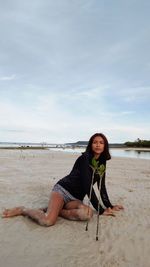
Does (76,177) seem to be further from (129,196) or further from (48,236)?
(129,196)

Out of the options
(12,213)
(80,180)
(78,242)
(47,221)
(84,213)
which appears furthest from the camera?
(12,213)

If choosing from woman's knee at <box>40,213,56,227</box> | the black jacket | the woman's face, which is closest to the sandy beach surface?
woman's knee at <box>40,213,56,227</box>

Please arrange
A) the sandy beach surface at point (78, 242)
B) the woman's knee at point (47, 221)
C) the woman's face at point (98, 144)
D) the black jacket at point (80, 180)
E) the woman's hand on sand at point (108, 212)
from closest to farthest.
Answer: the sandy beach surface at point (78, 242) → the woman's knee at point (47, 221) → the black jacket at point (80, 180) → the woman's face at point (98, 144) → the woman's hand on sand at point (108, 212)

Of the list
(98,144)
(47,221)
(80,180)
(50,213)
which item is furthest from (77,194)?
(98,144)

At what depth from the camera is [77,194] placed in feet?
20.3

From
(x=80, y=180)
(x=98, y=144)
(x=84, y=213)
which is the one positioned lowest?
(x=84, y=213)

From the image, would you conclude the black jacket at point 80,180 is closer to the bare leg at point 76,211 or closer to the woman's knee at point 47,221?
the bare leg at point 76,211

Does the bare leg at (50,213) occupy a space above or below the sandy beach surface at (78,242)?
above

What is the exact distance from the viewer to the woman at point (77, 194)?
5793 mm

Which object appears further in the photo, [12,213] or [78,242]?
[12,213]

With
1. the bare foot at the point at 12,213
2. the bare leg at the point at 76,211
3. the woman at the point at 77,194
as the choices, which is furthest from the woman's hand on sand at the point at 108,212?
the bare foot at the point at 12,213

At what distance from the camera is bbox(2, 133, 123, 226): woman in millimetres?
5793

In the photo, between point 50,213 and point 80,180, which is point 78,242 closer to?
point 50,213

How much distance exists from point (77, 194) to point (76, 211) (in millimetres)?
362
